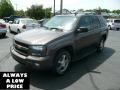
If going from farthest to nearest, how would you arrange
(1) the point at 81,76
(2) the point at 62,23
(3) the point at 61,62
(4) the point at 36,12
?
1. (4) the point at 36,12
2. (2) the point at 62,23
3. (1) the point at 81,76
4. (3) the point at 61,62

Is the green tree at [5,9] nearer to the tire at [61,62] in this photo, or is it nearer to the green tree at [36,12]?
the green tree at [36,12]

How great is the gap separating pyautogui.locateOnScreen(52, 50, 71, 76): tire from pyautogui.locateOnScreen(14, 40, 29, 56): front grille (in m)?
0.86

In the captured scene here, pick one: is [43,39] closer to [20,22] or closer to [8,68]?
[8,68]

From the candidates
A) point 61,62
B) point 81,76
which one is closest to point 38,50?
point 61,62

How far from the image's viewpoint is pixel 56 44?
553cm

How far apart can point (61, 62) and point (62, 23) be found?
1.58 meters

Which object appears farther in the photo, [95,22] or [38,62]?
[95,22]

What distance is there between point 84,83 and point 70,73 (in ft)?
2.75

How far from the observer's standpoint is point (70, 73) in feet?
20.5

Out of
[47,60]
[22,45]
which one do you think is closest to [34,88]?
[47,60]

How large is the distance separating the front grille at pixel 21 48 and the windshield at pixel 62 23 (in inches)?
56.8

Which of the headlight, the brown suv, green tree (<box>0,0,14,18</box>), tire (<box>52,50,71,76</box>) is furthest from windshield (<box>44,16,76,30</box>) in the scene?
green tree (<box>0,0,14,18</box>)

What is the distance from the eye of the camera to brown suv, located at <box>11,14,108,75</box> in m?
5.29

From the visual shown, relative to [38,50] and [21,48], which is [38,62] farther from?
[21,48]
